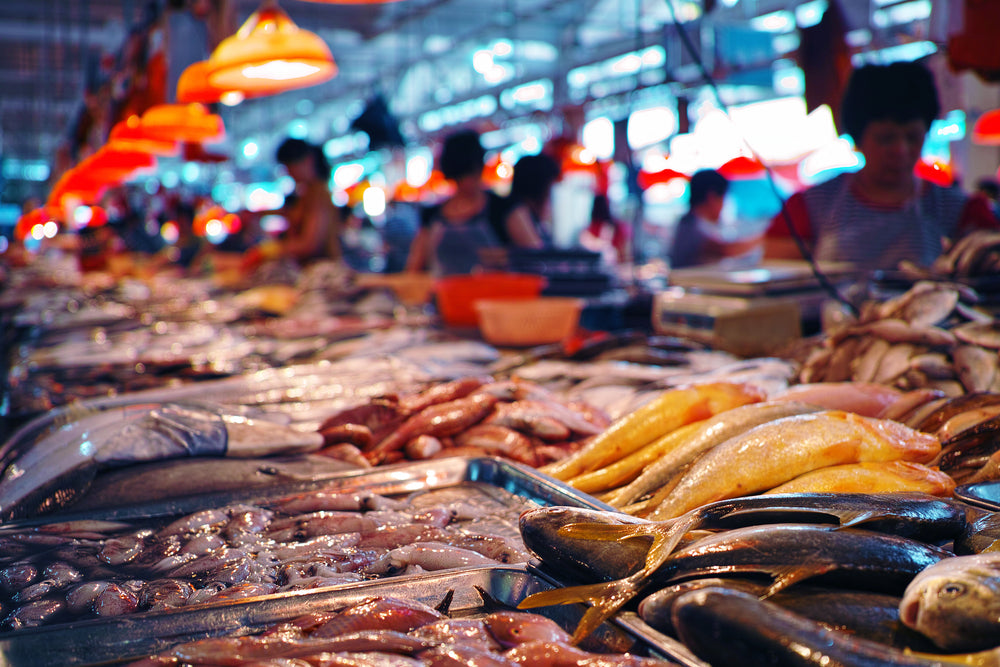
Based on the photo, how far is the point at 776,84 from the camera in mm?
14906

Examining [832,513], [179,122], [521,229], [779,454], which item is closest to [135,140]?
[179,122]

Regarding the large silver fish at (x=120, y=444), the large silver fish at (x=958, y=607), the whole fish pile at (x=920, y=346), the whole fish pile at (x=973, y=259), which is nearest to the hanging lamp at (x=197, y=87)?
the large silver fish at (x=120, y=444)

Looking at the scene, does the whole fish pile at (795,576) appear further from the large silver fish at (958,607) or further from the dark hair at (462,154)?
the dark hair at (462,154)

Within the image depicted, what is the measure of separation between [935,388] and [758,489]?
881 millimetres

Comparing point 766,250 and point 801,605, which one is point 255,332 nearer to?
point 766,250

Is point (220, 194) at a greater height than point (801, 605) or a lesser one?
greater

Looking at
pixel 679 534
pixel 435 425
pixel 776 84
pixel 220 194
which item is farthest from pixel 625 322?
pixel 220 194

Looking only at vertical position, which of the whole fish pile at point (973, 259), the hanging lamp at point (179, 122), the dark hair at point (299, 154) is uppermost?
the hanging lamp at point (179, 122)

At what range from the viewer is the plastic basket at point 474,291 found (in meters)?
4.09

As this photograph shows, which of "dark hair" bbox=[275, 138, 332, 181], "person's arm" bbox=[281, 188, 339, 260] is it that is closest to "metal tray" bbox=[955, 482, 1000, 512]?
"dark hair" bbox=[275, 138, 332, 181]

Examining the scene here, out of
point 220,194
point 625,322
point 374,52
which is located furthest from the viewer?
point 220,194

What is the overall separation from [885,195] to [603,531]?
3.23 metres

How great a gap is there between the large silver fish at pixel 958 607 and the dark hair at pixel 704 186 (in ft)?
21.4

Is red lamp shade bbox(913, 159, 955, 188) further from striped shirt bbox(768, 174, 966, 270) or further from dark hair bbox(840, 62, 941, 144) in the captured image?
dark hair bbox(840, 62, 941, 144)
